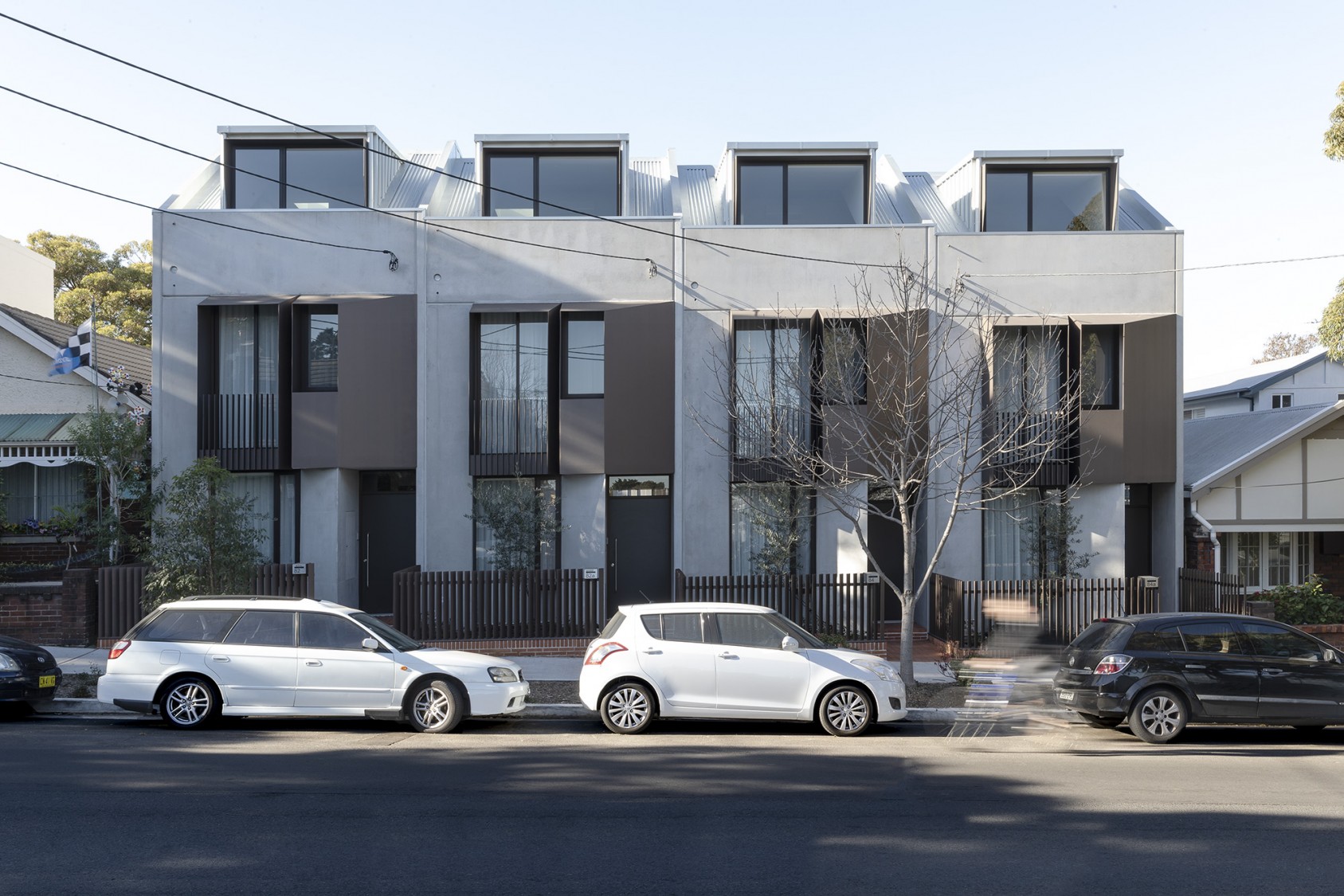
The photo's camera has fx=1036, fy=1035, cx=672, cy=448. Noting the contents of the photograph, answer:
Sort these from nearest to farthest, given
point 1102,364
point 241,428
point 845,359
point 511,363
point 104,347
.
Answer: point 845,359 < point 241,428 < point 511,363 < point 1102,364 < point 104,347

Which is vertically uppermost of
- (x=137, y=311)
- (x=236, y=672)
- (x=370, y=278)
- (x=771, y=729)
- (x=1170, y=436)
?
(x=137, y=311)

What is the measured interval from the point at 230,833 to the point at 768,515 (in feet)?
40.2

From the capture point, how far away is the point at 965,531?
1891 centimetres

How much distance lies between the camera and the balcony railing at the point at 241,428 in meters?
18.4

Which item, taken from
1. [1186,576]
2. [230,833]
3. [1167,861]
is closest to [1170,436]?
[1186,576]

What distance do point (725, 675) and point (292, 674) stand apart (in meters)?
4.60

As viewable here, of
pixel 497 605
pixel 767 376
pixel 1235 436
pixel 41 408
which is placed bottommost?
pixel 497 605

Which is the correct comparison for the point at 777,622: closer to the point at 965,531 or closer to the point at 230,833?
the point at 230,833

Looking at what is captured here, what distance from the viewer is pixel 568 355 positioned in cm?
1875

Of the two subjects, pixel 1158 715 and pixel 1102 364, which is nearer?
pixel 1158 715

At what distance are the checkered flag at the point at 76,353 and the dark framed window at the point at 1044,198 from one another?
1719cm

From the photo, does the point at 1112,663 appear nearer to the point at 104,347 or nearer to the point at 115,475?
the point at 115,475

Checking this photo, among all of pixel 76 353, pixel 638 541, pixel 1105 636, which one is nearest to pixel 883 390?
pixel 638 541

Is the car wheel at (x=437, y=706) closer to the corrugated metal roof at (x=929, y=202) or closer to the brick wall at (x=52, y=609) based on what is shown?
the brick wall at (x=52, y=609)
